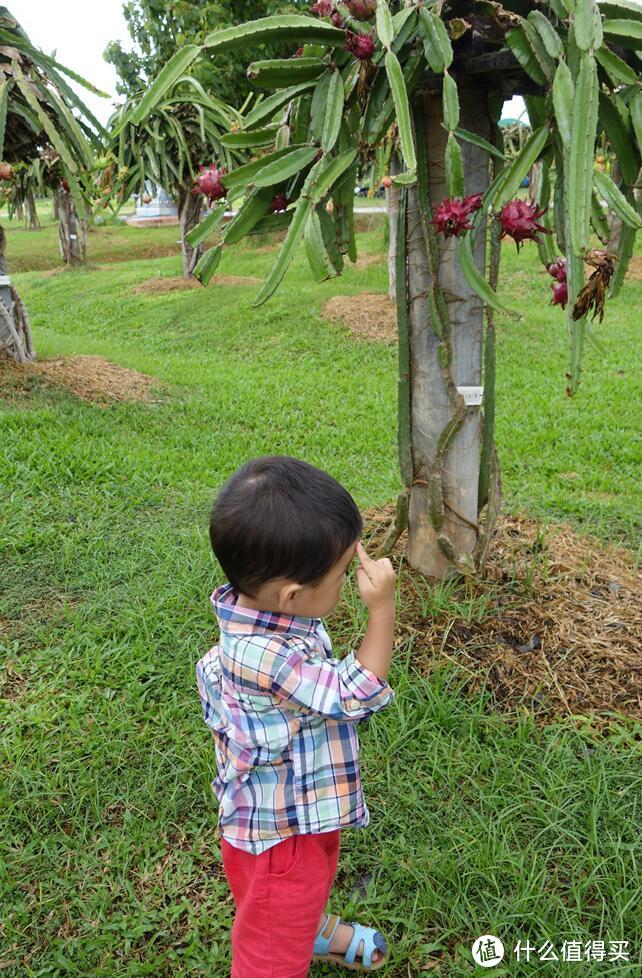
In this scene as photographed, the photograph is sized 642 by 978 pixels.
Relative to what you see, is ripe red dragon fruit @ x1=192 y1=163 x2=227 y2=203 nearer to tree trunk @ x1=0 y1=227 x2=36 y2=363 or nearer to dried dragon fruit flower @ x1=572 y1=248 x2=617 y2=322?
dried dragon fruit flower @ x1=572 y1=248 x2=617 y2=322

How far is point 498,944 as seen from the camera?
1727 millimetres

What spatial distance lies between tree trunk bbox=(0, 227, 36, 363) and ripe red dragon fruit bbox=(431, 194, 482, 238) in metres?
4.23

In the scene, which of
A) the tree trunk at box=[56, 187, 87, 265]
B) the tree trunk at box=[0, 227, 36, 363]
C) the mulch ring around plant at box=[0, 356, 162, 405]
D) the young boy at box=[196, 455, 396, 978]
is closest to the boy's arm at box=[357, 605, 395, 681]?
the young boy at box=[196, 455, 396, 978]

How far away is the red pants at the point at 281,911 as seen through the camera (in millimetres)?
1421

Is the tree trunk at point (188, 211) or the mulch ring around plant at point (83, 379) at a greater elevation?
the tree trunk at point (188, 211)

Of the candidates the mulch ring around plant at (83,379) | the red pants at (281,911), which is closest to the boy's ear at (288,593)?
the red pants at (281,911)

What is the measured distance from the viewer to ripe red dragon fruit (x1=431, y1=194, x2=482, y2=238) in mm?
1996

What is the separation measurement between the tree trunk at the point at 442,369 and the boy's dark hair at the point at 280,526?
1.18 m

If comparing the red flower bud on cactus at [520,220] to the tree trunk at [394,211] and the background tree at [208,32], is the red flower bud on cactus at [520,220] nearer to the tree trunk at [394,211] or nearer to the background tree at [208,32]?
the tree trunk at [394,211]

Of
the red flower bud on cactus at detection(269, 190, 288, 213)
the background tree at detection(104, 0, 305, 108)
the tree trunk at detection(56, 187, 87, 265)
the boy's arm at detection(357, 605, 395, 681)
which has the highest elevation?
the background tree at detection(104, 0, 305, 108)

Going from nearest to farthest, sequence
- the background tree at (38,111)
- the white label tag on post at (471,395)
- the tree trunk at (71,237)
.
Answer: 1. the white label tag on post at (471,395)
2. the background tree at (38,111)
3. the tree trunk at (71,237)

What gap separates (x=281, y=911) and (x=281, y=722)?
366 mm

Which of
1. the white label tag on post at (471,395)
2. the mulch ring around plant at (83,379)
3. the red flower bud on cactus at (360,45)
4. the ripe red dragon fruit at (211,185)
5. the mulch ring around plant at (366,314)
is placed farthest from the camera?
the mulch ring around plant at (366,314)

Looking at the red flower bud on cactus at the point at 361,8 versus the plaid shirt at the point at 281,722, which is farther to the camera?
the red flower bud on cactus at the point at 361,8
